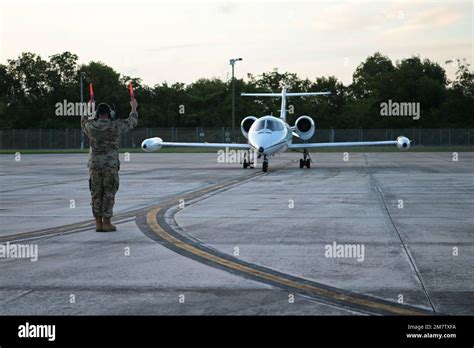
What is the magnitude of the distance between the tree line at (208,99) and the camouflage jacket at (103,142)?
7661cm

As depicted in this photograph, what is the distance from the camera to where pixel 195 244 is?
10.4m

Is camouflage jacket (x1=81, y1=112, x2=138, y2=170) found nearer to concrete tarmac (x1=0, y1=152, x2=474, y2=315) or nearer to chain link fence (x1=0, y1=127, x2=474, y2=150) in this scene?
concrete tarmac (x1=0, y1=152, x2=474, y2=315)

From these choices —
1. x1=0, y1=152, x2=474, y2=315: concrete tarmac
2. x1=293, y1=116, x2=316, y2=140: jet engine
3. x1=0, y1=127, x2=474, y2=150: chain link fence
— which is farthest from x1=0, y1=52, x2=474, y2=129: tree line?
x1=0, y1=152, x2=474, y2=315: concrete tarmac

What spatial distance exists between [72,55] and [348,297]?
317 feet

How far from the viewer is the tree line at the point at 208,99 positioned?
89.6 meters

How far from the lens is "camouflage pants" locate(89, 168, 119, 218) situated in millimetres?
11836

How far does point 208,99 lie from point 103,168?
291ft

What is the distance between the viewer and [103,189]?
1193 cm

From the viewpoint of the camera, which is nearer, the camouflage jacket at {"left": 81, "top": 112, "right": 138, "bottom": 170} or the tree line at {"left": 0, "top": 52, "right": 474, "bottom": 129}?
the camouflage jacket at {"left": 81, "top": 112, "right": 138, "bottom": 170}

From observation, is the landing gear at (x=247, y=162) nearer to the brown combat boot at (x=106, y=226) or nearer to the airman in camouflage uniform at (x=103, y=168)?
the airman in camouflage uniform at (x=103, y=168)

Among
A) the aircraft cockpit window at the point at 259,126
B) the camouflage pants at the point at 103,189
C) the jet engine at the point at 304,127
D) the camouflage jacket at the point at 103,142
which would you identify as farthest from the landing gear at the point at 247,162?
the camouflage pants at the point at 103,189

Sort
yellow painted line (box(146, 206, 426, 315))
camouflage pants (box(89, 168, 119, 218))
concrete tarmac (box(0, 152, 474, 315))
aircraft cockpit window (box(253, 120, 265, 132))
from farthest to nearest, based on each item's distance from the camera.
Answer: aircraft cockpit window (box(253, 120, 265, 132)), camouflage pants (box(89, 168, 119, 218)), concrete tarmac (box(0, 152, 474, 315)), yellow painted line (box(146, 206, 426, 315))
